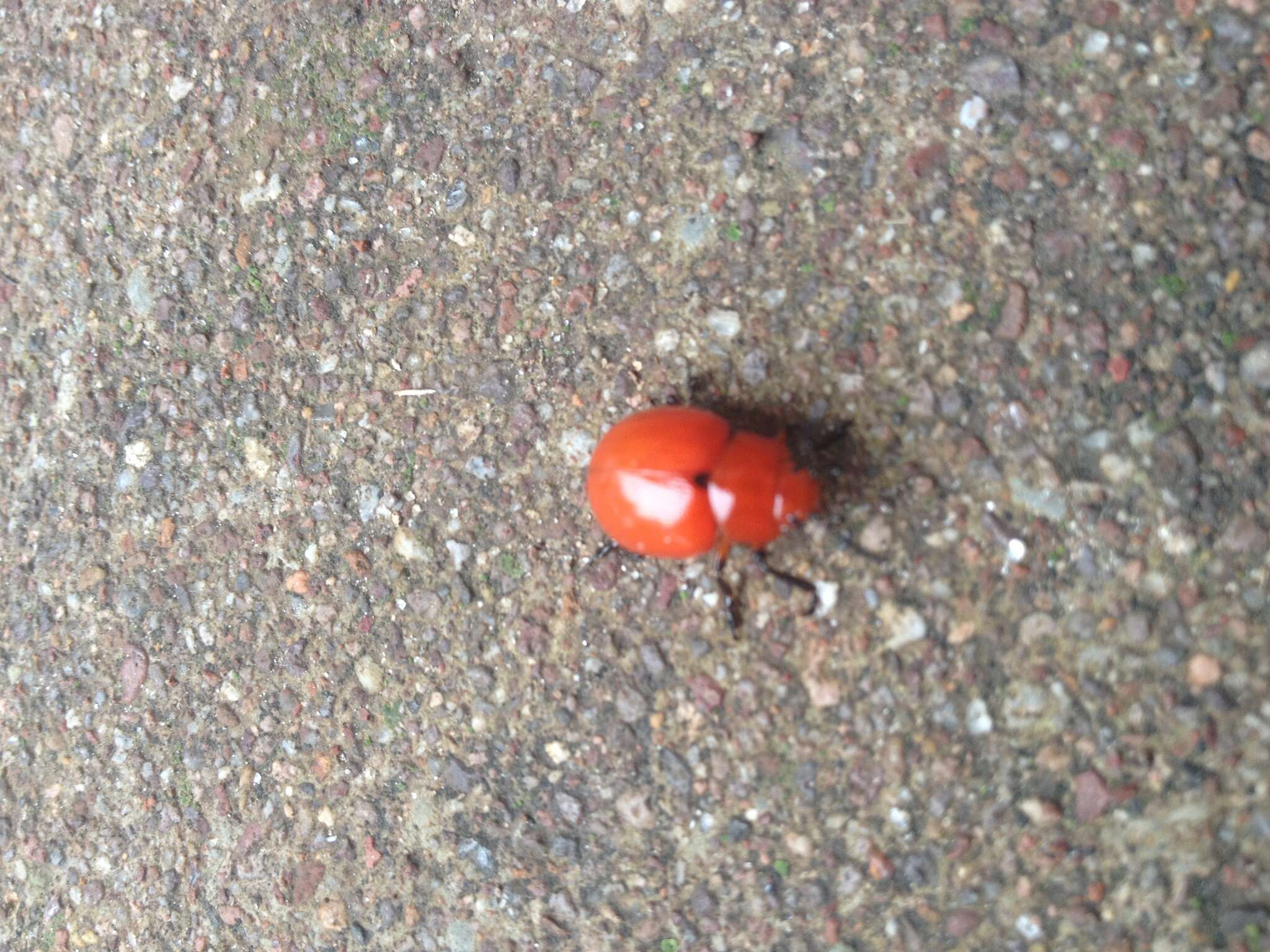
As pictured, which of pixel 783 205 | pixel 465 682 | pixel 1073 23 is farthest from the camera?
pixel 465 682

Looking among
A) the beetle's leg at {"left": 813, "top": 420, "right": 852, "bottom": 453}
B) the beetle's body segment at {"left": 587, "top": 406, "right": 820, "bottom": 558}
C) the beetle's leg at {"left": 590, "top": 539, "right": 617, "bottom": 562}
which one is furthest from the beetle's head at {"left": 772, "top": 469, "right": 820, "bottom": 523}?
the beetle's leg at {"left": 590, "top": 539, "right": 617, "bottom": 562}

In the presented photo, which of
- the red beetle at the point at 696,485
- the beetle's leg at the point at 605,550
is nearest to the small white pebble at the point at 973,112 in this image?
the red beetle at the point at 696,485

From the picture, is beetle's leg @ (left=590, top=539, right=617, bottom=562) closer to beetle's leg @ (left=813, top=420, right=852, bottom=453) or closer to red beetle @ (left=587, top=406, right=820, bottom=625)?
red beetle @ (left=587, top=406, right=820, bottom=625)

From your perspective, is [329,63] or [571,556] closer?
[571,556]

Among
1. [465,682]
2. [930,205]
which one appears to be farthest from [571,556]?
[930,205]

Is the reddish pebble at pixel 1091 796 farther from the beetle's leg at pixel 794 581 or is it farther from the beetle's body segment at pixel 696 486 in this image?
the beetle's body segment at pixel 696 486

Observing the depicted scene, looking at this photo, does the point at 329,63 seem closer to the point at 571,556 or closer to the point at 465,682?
the point at 571,556
